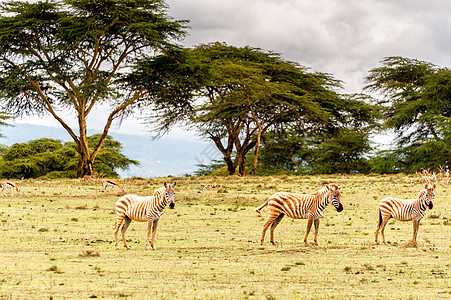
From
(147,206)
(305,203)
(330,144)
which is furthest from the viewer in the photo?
(330,144)

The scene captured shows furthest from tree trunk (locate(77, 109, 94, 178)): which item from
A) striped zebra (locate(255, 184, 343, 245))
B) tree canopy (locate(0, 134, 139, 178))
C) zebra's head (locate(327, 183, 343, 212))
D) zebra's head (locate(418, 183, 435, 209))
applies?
zebra's head (locate(418, 183, 435, 209))

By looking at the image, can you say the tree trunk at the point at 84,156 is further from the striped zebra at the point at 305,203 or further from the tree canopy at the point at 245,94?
the striped zebra at the point at 305,203

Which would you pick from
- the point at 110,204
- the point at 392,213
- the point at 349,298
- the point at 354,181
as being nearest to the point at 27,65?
the point at 110,204

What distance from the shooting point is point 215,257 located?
13.7 m

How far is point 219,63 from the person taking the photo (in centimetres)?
5016

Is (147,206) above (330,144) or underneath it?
underneath

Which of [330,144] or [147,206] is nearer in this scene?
[147,206]

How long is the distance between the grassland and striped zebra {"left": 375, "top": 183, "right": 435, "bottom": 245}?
2.27 ft

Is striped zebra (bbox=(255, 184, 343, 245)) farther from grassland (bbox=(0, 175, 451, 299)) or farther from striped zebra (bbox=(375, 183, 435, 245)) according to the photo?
striped zebra (bbox=(375, 183, 435, 245))

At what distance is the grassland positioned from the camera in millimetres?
10047

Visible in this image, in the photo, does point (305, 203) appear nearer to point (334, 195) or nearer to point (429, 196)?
point (334, 195)

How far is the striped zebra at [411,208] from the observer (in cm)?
1567

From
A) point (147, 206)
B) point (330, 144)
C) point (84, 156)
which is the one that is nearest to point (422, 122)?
point (330, 144)

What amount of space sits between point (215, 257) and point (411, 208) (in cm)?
562
